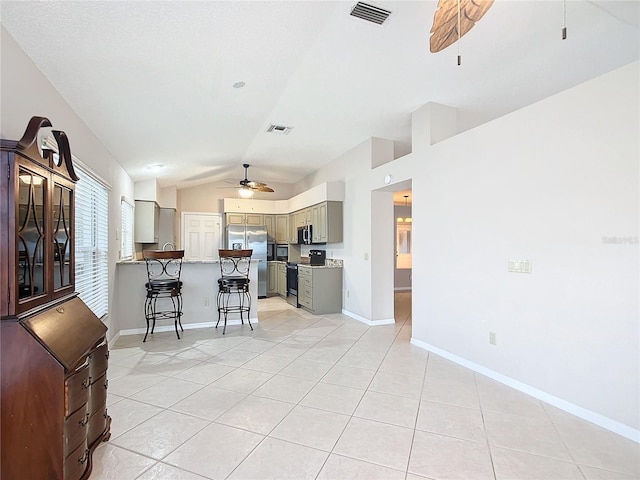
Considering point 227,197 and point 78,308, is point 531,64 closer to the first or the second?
point 78,308

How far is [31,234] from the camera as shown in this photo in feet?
5.41

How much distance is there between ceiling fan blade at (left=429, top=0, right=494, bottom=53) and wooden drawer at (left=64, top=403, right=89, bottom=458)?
2.76m

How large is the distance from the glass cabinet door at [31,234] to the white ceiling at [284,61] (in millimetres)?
911

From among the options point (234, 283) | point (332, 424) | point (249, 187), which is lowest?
point (332, 424)

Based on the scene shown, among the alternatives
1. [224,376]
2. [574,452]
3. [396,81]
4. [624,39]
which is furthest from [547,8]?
[224,376]

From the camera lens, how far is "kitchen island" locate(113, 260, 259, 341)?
4680 millimetres

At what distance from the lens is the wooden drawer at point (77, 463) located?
62.4 inches

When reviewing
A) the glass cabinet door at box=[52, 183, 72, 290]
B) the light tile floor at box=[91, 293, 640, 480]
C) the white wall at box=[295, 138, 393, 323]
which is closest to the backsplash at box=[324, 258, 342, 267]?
the white wall at box=[295, 138, 393, 323]

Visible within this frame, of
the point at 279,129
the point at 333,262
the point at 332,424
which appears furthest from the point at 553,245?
the point at 333,262

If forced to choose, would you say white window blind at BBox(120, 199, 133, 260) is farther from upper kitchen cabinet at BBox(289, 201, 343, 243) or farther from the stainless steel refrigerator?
upper kitchen cabinet at BBox(289, 201, 343, 243)

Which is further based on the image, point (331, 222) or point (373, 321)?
point (331, 222)

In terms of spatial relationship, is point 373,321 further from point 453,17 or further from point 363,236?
point 453,17

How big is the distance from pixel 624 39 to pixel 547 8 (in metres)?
1.05

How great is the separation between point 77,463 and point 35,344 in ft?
2.23
